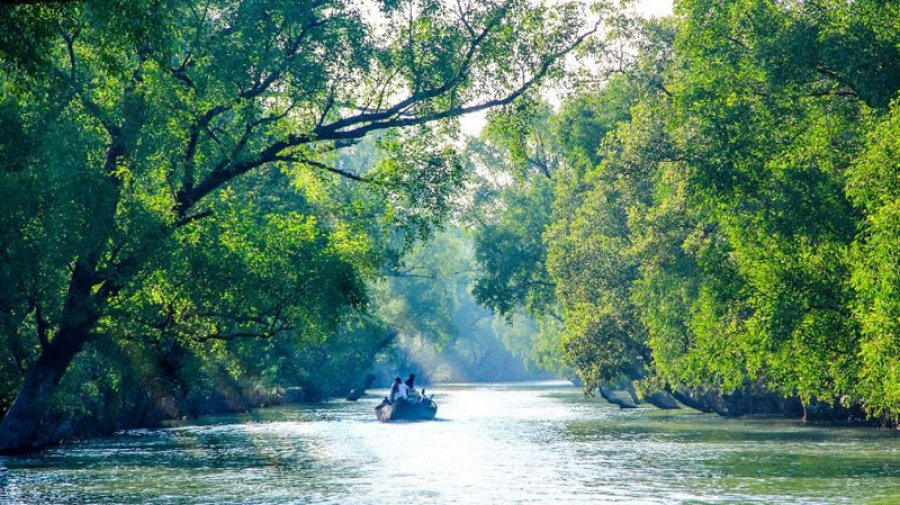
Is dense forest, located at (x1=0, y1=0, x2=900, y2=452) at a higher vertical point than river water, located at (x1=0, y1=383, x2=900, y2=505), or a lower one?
higher

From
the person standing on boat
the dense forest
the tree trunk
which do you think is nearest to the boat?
the person standing on boat

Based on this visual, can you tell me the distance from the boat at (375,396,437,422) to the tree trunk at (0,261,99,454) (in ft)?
69.8

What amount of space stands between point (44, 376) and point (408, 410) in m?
22.4

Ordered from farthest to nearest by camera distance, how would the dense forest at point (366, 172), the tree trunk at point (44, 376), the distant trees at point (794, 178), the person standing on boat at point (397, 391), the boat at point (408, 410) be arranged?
1. the person standing on boat at point (397, 391)
2. the boat at point (408, 410)
3. the tree trunk at point (44, 376)
4. the dense forest at point (366, 172)
5. the distant trees at point (794, 178)

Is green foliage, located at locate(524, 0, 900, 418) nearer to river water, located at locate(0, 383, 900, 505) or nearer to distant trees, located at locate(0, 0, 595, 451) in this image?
river water, located at locate(0, 383, 900, 505)

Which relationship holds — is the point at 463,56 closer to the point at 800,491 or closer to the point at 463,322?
the point at 800,491

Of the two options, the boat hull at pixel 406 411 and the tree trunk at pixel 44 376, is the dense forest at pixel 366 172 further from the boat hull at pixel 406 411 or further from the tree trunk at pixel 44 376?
the boat hull at pixel 406 411

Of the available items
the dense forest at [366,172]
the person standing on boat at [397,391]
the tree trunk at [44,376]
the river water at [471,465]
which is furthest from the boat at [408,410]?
the tree trunk at [44,376]

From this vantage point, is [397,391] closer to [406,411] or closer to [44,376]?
[406,411]

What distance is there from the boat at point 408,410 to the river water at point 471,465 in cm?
328

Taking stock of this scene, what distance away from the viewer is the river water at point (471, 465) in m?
22.3

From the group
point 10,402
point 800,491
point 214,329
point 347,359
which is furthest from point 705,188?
point 347,359

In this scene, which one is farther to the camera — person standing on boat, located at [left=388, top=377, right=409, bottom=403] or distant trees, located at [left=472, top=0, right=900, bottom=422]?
person standing on boat, located at [left=388, top=377, right=409, bottom=403]

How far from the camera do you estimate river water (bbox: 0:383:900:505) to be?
22.3 meters
